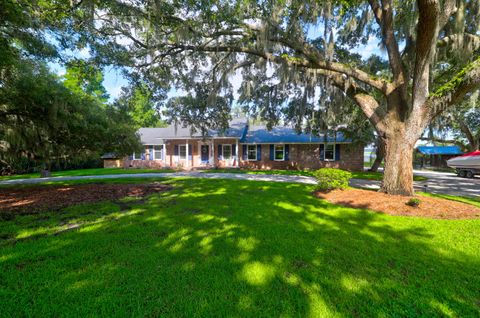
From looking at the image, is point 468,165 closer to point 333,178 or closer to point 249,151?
point 333,178

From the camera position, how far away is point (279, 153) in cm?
1848

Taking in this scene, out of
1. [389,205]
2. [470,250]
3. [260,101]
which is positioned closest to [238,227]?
[470,250]

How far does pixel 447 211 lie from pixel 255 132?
16142 mm

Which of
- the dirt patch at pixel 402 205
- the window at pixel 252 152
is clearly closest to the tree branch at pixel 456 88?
the dirt patch at pixel 402 205

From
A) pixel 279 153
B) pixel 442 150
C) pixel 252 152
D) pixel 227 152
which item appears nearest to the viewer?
pixel 279 153

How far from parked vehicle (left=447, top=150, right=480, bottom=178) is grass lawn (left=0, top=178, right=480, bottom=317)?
A: 43.8 feet

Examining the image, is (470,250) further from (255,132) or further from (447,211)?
(255,132)

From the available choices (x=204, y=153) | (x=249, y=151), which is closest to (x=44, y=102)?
(x=204, y=153)

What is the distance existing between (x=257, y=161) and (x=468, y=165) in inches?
574

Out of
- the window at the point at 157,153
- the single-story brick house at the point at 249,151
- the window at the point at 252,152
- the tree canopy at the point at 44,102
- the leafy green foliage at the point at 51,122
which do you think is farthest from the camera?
the window at the point at 157,153

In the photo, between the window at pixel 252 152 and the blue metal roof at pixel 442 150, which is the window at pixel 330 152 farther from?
the blue metal roof at pixel 442 150

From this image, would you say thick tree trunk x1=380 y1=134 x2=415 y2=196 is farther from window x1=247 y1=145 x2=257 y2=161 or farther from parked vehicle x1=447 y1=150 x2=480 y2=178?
window x1=247 y1=145 x2=257 y2=161

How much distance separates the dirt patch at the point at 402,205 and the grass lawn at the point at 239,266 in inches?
19.3

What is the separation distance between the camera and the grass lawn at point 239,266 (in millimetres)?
2119
